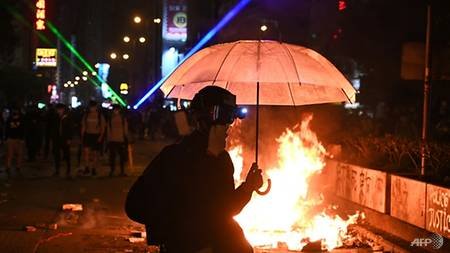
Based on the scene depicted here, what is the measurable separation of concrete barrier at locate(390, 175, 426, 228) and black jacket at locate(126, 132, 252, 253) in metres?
5.88

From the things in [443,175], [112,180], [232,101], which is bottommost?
[112,180]

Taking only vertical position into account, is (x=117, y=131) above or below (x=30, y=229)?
above

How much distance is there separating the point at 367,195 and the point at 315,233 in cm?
111

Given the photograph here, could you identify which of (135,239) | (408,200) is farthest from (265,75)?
(135,239)

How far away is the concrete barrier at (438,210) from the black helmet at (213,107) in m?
5.21

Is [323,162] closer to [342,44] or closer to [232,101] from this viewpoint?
[232,101]

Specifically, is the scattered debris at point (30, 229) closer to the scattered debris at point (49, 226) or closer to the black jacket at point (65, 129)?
the scattered debris at point (49, 226)

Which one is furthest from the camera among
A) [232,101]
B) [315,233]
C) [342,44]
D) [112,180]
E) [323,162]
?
[342,44]

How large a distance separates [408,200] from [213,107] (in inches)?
248

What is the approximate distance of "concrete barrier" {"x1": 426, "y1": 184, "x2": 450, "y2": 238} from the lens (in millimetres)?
7914

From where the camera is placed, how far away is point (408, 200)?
29.7 feet

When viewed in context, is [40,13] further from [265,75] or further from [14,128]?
[265,75]

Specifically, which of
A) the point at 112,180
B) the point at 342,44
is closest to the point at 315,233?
the point at 112,180

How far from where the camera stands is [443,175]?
9.29 meters
